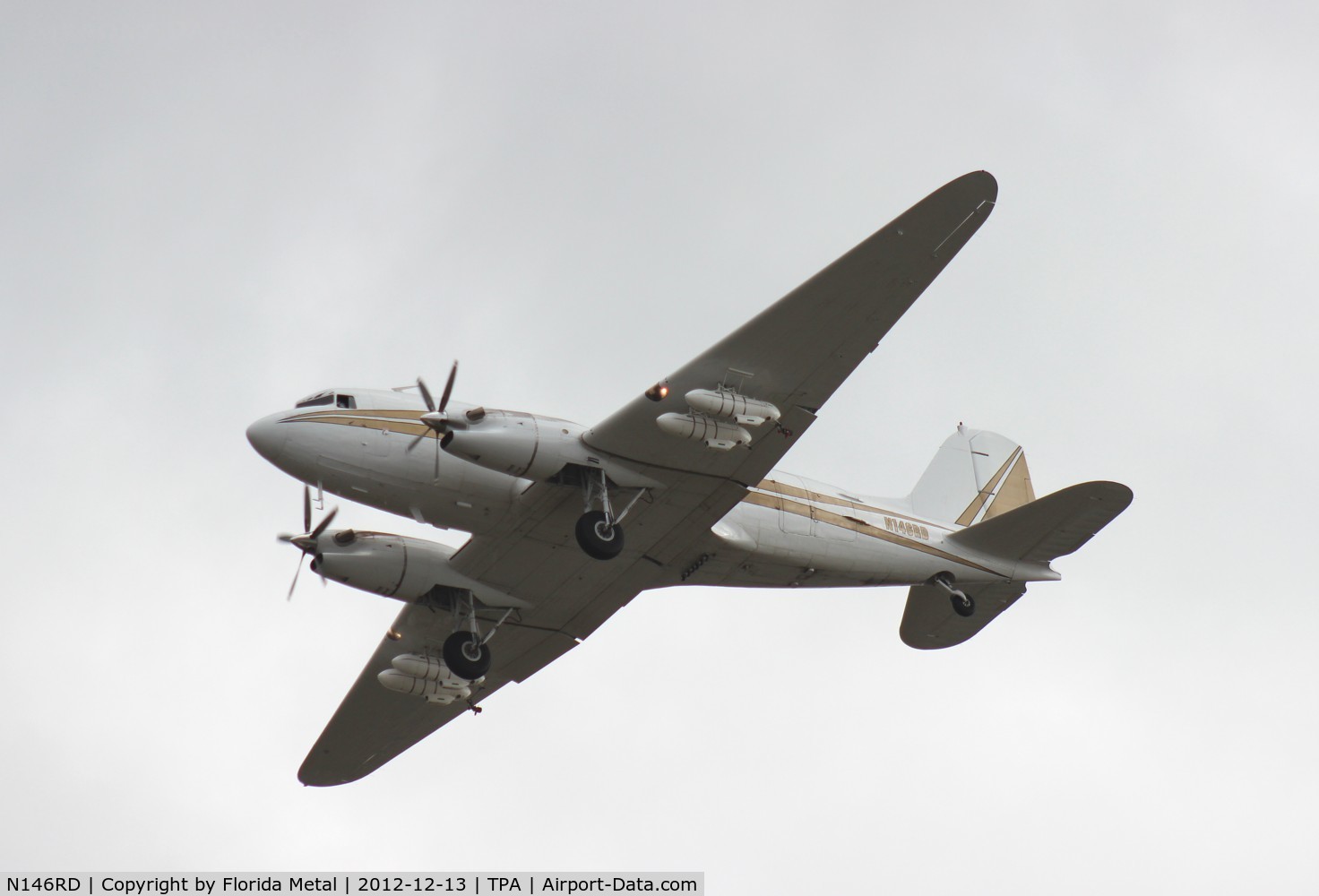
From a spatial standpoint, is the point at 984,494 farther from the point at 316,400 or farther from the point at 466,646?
the point at 316,400

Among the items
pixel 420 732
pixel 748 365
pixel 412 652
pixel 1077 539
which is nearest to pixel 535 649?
pixel 412 652

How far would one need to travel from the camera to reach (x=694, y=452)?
21.3m

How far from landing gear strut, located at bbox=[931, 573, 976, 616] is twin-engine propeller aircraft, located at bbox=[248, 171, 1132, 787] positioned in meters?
0.05

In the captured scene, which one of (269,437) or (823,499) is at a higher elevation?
(823,499)

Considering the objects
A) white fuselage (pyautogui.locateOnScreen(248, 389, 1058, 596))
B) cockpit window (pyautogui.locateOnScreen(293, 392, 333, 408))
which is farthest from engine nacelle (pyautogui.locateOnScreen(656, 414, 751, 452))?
cockpit window (pyautogui.locateOnScreen(293, 392, 333, 408))

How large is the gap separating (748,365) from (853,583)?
6.51m

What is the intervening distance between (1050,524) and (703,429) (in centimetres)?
841

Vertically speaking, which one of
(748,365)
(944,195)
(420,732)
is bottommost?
(420,732)

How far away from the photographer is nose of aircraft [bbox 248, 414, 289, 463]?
68.7ft

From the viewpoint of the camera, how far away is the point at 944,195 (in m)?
19.6

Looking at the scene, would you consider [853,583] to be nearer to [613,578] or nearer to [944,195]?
[613,578]

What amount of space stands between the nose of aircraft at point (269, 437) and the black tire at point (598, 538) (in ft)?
15.8

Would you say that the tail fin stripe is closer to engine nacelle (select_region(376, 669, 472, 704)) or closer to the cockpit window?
engine nacelle (select_region(376, 669, 472, 704))

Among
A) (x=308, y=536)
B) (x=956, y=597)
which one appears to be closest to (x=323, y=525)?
(x=308, y=536)
